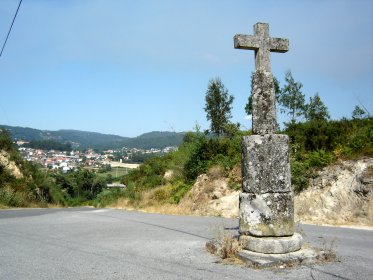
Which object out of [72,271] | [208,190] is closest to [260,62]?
[72,271]

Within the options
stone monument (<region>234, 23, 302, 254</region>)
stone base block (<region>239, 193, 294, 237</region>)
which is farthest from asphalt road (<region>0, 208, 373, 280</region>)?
stone base block (<region>239, 193, 294, 237</region>)

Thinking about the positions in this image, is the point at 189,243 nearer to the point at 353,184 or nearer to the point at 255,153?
the point at 255,153

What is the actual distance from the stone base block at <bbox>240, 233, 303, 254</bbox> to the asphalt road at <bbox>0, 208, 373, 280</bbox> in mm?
553

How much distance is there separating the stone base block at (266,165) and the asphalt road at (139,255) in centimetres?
143

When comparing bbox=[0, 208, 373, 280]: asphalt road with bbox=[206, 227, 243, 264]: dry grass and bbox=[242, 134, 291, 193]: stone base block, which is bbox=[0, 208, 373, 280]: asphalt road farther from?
bbox=[242, 134, 291, 193]: stone base block

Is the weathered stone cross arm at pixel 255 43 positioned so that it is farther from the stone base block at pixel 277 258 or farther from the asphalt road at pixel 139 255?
the asphalt road at pixel 139 255

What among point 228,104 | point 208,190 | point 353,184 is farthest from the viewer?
point 228,104

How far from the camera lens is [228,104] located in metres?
35.8

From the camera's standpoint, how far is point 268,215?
20.4ft

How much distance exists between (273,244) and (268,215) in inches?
19.6

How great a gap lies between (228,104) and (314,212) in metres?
24.4

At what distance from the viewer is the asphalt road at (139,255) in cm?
520

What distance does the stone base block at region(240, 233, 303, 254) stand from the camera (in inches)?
236

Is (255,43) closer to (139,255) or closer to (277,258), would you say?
(277,258)
